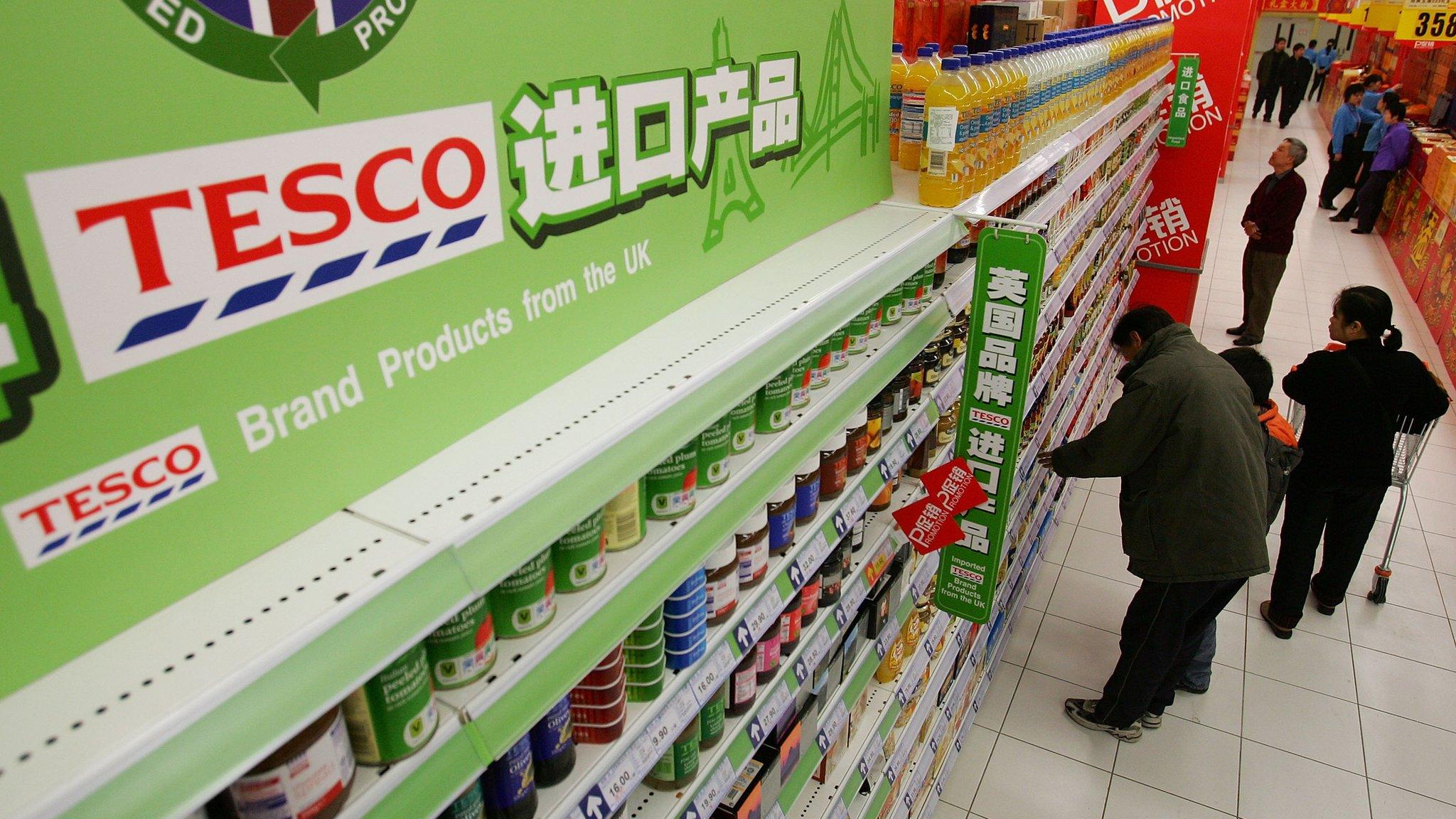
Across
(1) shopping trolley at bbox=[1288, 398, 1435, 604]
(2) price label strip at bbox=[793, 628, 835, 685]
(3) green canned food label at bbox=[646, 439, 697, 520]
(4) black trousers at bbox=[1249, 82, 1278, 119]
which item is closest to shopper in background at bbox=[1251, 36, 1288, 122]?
(4) black trousers at bbox=[1249, 82, 1278, 119]

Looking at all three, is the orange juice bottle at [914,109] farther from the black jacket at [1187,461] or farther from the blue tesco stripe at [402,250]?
the blue tesco stripe at [402,250]

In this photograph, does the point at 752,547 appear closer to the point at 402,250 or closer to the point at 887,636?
the point at 402,250

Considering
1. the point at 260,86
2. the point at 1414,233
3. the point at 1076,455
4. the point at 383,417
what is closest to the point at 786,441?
the point at 383,417

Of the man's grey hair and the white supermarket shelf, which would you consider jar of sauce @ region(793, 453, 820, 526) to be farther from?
the man's grey hair

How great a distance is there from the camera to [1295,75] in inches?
856

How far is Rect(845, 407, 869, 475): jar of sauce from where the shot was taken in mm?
2143

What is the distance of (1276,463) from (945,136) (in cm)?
251

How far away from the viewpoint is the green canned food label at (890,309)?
227cm

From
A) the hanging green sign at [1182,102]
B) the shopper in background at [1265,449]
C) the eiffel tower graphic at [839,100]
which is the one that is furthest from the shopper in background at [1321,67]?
the eiffel tower graphic at [839,100]

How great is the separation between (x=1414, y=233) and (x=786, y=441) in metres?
11.2

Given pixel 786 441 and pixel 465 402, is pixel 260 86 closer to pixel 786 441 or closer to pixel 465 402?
pixel 465 402

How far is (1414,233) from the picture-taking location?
9867 mm

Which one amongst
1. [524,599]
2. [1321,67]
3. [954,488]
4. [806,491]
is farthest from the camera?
[1321,67]

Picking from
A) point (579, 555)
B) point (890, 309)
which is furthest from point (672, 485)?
point (890, 309)
